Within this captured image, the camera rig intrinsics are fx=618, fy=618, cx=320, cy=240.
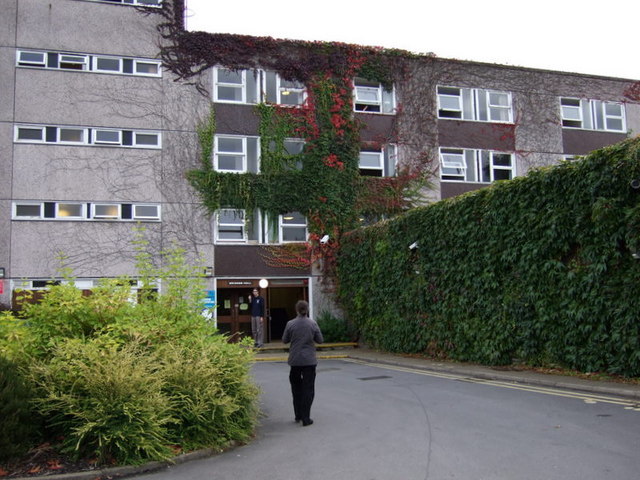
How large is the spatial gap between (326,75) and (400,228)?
9628 millimetres

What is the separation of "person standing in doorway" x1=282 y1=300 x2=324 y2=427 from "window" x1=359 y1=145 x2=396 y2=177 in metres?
17.6

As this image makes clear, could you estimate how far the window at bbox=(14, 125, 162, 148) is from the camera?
22.7 metres

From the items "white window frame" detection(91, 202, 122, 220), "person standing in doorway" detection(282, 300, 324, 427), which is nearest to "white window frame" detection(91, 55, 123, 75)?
"white window frame" detection(91, 202, 122, 220)

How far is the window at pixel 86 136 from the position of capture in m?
22.7

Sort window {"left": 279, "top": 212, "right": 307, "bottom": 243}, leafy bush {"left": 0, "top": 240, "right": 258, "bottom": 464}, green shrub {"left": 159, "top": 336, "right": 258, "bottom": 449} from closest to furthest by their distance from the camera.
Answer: leafy bush {"left": 0, "top": 240, "right": 258, "bottom": 464} → green shrub {"left": 159, "top": 336, "right": 258, "bottom": 449} → window {"left": 279, "top": 212, "right": 307, "bottom": 243}

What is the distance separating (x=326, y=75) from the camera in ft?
85.0

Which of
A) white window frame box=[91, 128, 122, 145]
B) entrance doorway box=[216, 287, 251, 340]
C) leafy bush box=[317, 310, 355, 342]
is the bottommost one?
leafy bush box=[317, 310, 355, 342]

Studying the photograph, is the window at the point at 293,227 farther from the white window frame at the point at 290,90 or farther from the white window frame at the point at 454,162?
the white window frame at the point at 454,162

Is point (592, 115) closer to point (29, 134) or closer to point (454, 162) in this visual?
point (454, 162)

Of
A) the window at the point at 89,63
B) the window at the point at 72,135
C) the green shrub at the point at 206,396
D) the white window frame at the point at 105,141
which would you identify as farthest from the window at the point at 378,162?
the green shrub at the point at 206,396

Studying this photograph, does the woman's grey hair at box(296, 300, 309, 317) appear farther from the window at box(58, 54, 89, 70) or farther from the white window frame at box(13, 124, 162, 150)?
the window at box(58, 54, 89, 70)

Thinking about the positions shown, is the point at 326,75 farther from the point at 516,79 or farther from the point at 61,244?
the point at 61,244

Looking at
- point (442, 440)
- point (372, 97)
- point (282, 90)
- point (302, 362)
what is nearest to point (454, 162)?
point (372, 97)

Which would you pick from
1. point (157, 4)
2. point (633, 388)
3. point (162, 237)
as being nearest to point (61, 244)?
point (162, 237)
